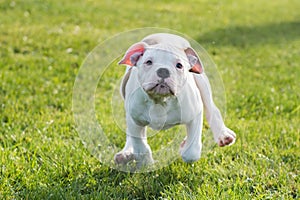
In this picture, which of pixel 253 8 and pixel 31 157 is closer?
pixel 31 157

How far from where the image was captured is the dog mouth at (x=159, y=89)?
2.77m

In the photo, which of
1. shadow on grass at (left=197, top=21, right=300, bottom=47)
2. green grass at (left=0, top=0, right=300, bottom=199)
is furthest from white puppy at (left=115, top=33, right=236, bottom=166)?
shadow on grass at (left=197, top=21, right=300, bottom=47)

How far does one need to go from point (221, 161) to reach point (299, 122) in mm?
1361

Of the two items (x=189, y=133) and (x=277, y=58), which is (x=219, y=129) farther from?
(x=277, y=58)

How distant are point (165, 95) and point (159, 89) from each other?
7 centimetres

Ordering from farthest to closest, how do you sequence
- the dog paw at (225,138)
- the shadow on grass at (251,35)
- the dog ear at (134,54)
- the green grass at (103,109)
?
1. the shadow on grass at (251,35)
2. the dog paw at (225,138)
3. the green grass at (103,109)
4. the dog ear at (134,54)

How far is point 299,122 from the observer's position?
480 cm

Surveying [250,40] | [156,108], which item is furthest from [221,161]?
[250,40]

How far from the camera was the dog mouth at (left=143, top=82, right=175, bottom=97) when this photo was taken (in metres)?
2.77

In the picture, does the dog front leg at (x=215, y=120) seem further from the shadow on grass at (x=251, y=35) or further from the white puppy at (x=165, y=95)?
the shadow on grass at (x=251, y=35)

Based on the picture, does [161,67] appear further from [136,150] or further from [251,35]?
[251,35]

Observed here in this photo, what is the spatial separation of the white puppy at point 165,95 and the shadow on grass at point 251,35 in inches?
207

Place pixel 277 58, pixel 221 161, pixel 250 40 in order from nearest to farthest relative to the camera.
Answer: pixel 221 161 < pixel 277 58 < pixel 250 40

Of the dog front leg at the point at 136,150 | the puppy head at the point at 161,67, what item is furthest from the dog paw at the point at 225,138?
the puppy head at the point at 161,67
